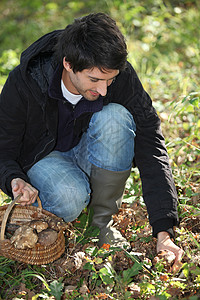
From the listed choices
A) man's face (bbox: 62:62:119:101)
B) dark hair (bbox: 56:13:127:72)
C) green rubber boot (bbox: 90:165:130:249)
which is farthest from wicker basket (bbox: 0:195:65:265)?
dark hair (bbox: 56:13:127:72)

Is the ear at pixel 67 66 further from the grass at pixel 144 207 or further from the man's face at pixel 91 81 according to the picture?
the grass at pixel 144 207

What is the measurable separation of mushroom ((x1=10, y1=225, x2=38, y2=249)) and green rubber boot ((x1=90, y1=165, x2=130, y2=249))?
48 centimetres

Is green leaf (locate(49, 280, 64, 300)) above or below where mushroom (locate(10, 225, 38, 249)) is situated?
below

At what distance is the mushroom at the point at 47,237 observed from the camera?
1956mm

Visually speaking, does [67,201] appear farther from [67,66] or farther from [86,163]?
[67,66]

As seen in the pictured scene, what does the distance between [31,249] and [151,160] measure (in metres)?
0.85

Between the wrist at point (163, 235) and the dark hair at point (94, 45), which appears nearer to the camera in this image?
the dark hair at point (94, 45)

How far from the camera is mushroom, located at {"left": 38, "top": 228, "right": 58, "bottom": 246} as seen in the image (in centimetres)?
196

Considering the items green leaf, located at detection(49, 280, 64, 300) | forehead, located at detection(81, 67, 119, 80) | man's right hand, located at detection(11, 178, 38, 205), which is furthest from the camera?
man's right hand, located at detection(11, 178, 38, 205)

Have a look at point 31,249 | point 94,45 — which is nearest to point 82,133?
point 94,45

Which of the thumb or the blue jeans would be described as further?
the blue jeans

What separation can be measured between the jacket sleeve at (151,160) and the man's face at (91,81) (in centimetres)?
24

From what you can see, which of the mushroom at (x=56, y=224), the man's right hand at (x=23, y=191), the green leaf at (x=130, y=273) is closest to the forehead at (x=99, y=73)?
the man's right hand at (x=23, y=191)

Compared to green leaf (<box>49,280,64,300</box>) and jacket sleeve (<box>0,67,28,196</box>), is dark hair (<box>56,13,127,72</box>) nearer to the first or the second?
jacket sleeve (<box>0,67,28,196</box>)
